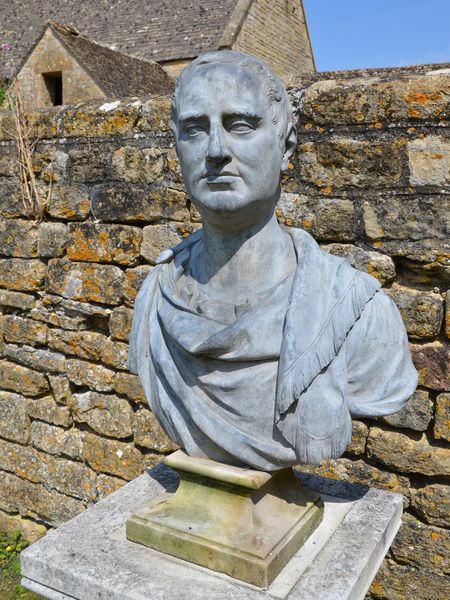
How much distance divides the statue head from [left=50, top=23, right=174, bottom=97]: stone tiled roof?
29.6 feet

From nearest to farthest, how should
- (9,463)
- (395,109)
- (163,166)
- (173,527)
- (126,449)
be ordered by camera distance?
(173,527)
(395,109)
(163,166)
(126,449)
(9,463)

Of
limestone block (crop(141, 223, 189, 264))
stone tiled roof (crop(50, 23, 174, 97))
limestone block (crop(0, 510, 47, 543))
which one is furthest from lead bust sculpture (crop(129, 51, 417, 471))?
stone tiled roof (crop(50, 23, 174, 97))

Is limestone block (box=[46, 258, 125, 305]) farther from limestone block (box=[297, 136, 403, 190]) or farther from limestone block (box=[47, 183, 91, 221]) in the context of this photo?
limestone block (box=[297, 136, 403, 190])

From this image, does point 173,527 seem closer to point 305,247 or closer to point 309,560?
point 309,560

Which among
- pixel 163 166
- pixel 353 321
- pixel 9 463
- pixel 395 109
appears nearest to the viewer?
pixel 353 321

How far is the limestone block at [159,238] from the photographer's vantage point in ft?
11.3

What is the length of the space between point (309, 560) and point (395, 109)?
6.78 ft

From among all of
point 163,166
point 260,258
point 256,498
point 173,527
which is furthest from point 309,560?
point 163,166

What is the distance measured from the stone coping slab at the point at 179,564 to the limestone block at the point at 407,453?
2.43ft

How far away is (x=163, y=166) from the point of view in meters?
3.42

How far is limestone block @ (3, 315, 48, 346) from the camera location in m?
3.98

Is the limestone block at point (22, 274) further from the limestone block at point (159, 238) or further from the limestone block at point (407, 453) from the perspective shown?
the limestone block at point (407, 453)

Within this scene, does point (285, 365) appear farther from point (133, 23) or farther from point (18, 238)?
point (133, 23)

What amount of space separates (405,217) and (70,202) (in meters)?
2.17
